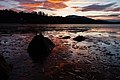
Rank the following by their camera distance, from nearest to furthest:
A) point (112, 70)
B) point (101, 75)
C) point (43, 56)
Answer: point (101, 75), point (112, 70), point (43, 56)

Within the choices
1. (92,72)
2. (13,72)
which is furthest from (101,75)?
(13,72)

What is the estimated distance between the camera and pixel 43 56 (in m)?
25.3

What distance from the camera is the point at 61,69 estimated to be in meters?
19.1

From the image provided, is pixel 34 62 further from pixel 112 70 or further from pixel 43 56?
pixel 112 70

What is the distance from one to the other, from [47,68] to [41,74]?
222 cm

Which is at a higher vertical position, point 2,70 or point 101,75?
point 2,70

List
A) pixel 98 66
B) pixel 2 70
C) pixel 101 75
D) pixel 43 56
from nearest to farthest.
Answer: pixel 2 70, pixel 101 75, pixel 98 66, pixel 43 56

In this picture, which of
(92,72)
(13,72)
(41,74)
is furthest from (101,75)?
(13,72)

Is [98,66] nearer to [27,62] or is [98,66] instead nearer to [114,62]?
[114,62]

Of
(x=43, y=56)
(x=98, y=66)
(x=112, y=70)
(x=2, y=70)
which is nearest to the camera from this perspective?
(x=2, y=70)

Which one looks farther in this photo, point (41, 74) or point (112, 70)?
point (112, 70)

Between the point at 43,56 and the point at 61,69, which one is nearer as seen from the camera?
the point at 61,69

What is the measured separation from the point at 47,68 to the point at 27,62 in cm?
320

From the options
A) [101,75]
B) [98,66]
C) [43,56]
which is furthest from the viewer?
[43,56]
